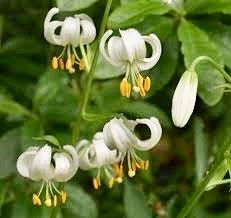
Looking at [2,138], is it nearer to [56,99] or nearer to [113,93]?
[56,99]

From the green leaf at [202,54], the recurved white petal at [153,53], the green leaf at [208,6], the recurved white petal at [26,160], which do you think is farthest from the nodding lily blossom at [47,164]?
the green leaf at [208,6]

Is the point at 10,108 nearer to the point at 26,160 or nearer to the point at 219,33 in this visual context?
the point at 26,160

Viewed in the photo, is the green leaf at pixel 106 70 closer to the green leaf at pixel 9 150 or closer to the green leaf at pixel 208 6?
the green leaf at pixel 208 6

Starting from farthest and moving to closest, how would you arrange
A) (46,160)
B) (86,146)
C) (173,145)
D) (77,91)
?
(173,145)
(77,91)
(86,146)
(46,160)

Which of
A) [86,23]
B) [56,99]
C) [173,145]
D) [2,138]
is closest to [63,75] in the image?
[56,99]

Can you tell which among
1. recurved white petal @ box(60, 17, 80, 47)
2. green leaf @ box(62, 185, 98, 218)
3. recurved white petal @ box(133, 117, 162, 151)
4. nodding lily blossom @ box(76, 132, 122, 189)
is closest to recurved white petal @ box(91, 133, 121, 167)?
nodding lily blossom @ box(76, 132, 122, 189)

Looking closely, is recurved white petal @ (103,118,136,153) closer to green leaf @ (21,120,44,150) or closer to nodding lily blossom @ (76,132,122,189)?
nodding lily blossom @ (76,132,122,189)
